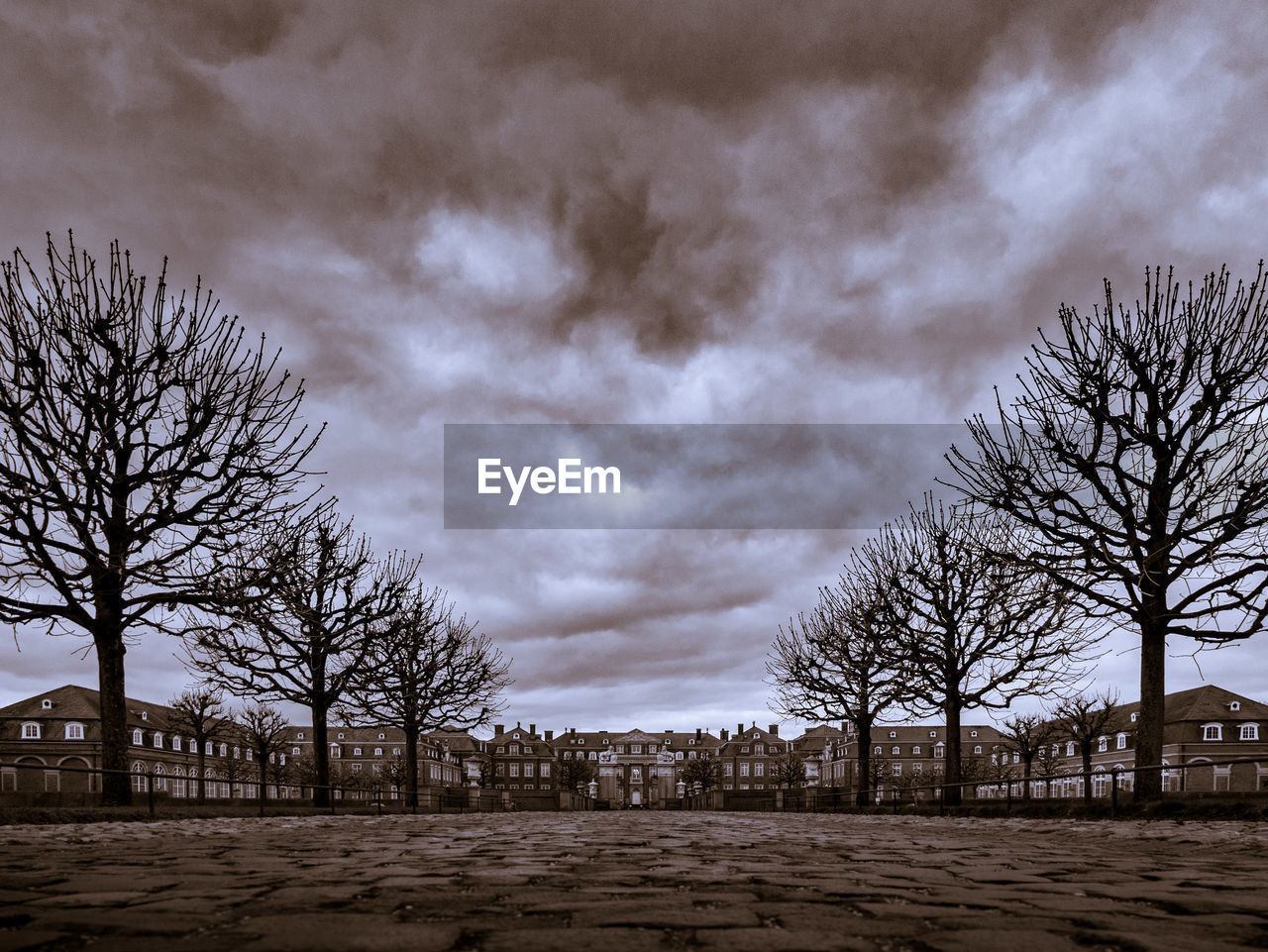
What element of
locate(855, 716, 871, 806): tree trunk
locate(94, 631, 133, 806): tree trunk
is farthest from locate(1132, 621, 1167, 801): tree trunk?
locate(94, 631, 133, 806): tree trunk

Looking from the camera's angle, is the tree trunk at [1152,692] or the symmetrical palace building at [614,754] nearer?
the tree trunk at [1152,692]

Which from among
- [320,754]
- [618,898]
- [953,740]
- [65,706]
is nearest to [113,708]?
[320,754]

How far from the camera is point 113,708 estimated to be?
13.5 m

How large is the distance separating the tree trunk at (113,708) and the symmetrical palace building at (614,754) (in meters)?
3.86

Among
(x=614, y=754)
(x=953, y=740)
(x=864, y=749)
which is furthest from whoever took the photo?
(x=614, y=754)

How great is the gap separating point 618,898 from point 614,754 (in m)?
122

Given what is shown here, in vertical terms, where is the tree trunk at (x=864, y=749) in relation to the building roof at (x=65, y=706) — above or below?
above

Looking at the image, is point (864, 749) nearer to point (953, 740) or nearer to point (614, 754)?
point (953, 740)

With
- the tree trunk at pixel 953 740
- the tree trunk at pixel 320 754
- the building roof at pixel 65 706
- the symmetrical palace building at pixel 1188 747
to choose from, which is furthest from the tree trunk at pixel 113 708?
the building roof at pixel 65 706

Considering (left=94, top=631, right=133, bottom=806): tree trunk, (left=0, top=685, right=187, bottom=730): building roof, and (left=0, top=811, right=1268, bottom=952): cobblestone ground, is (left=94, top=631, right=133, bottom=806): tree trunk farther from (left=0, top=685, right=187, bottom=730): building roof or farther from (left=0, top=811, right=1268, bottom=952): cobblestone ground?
(left=0, top=685, right=187, bottom=730): building roof

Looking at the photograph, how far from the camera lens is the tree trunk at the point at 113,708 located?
528 inches

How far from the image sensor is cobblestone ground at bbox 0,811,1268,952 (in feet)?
10.0

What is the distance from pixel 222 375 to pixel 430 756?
100234 mm

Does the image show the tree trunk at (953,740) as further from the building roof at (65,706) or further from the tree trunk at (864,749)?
the building roof at (65,706)
